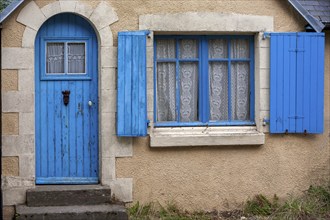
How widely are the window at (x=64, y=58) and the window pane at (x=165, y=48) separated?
1.07m

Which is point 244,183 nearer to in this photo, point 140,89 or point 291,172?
point 291,172

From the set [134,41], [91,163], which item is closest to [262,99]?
[134,41]

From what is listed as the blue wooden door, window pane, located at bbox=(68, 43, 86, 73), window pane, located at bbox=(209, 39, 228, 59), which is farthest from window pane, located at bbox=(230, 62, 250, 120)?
window pane, located at bbox=(68, 43, 86, 73)

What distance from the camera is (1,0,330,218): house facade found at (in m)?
7.35

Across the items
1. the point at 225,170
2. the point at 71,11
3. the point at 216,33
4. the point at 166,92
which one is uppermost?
the point at 71,11

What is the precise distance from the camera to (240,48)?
7992 mm

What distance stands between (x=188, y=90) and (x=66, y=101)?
176 centimetres

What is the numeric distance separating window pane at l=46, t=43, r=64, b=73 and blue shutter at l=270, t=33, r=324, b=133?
296 centimetres

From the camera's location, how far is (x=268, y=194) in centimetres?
784

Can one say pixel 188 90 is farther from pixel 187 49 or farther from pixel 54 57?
pixel 54 57

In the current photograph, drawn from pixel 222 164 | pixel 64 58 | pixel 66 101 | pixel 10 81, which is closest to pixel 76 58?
pixel 64 58

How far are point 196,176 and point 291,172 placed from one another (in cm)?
141

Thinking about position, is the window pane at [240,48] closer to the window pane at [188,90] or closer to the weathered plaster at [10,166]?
the window pane at [188,90]

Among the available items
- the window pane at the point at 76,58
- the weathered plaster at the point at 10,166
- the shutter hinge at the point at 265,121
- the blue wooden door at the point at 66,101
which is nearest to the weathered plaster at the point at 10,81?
the blue wooden door at the point at 66,101
